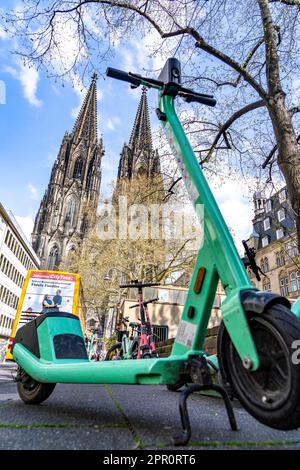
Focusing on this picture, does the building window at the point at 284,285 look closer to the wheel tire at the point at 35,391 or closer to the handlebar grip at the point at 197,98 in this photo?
the handlebar grip at the point at 197,98

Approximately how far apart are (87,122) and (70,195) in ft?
73.8

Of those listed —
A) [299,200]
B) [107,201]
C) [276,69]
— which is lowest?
[299,200]

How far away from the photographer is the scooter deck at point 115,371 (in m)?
1.53

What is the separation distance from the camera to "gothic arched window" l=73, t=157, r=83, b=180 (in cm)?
7312

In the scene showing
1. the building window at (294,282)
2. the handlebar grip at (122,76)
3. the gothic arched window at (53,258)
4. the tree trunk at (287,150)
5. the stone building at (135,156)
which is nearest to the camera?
the handlebar grip at (122,76)

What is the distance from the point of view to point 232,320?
4.80 ft

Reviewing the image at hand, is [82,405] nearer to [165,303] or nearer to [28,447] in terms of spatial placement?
[28,447]

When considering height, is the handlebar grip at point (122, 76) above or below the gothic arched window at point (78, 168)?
below

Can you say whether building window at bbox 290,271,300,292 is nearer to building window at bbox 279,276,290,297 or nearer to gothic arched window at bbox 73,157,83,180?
building window at bbox 279,276,290,297

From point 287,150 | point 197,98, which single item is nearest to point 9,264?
point 287,150

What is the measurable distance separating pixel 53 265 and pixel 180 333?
2571 inches

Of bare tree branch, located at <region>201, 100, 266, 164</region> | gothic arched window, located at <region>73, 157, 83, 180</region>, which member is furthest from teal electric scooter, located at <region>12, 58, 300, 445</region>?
gothic arched window, located at <region>73, 157, 83, 180</region>

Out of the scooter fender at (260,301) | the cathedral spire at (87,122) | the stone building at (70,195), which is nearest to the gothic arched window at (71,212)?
the stone building at (70,195)

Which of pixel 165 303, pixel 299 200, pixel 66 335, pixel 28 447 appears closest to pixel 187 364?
pixel 28 447
